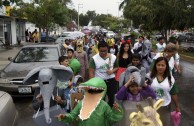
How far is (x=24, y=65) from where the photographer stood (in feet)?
31.1

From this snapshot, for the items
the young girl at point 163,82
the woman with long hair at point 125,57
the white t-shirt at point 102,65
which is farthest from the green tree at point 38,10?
the young girl at point 163,82

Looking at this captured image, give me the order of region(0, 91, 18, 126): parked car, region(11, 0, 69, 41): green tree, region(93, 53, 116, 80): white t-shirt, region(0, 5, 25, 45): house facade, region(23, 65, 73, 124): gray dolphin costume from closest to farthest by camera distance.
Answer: region(23, 65, 73, 124): gray dolphin costume < region(0, 91, 18, 126): parked car < region(93, 53, 116, 80): white t-shirt < region(11, 0, 69, 41): green tree < region(0, 5, 25, 45): house facade

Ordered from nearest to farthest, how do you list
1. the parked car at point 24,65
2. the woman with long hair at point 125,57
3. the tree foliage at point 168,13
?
the woman with long hair at point 125,57 → the parked car at point 24,65 → the tree foliage at point 168,13

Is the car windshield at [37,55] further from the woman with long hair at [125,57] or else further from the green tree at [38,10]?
the green tree at [38,10]

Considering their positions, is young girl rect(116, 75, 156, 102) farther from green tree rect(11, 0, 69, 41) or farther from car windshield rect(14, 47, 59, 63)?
green tree rect(11, 0, 69, 41)

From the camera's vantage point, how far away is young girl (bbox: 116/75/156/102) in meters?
4.09

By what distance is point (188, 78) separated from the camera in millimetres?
13234

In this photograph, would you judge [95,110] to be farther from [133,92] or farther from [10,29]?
[10,29]

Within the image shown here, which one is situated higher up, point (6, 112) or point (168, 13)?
point (168, 13)

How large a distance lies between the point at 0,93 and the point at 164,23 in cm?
2269

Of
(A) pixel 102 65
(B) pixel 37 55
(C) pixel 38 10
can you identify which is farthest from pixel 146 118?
(C) pixel 38 10

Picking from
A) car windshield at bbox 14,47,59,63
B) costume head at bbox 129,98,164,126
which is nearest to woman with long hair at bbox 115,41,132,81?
car windshield at bbox 14,47,59,63

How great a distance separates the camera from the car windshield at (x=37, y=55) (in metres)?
9.95

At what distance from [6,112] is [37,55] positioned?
5968 millimetres
